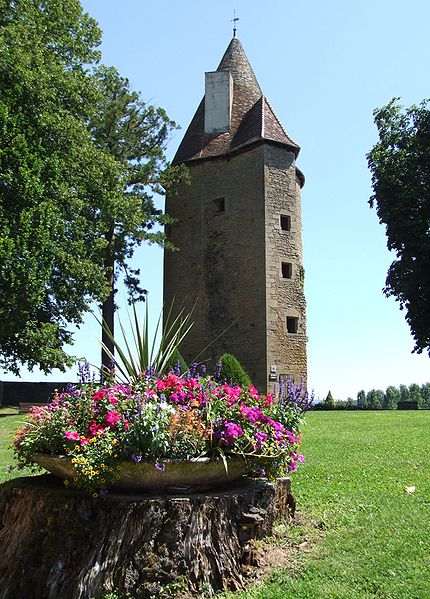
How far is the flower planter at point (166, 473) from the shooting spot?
421cm

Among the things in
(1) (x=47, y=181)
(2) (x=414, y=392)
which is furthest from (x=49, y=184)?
(2) (x=414, y=392)

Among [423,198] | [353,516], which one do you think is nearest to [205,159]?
[423,198]

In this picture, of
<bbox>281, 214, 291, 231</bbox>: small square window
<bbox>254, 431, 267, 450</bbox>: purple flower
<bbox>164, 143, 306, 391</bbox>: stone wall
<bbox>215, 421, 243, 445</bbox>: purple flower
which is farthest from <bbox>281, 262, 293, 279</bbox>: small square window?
<bbox>215, 421, 243, 445</bbox>: purple flower

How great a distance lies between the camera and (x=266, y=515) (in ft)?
15.1

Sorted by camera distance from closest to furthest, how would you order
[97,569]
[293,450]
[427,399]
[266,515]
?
1. [97,569]
2. [266,515]
3. [293,450]
4. [427,399]

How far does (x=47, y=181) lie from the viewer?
17.2 m

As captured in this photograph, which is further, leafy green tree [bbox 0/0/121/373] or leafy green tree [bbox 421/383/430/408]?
leafy green tree [bbox 421/383/430/408]

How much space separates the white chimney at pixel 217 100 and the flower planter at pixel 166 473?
24732mm

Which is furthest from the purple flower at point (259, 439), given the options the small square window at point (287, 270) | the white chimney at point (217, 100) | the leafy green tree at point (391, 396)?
the leafy green tree at point (391, 396)

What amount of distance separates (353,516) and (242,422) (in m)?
1.76

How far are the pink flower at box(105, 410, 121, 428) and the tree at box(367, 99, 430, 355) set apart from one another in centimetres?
2002

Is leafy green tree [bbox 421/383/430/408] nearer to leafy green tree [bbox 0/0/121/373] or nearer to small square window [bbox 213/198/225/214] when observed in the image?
small square window [bbox 213/198/225/214]

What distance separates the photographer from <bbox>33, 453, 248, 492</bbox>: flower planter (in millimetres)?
4215

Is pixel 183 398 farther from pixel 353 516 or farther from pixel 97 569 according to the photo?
pixel 353 516
